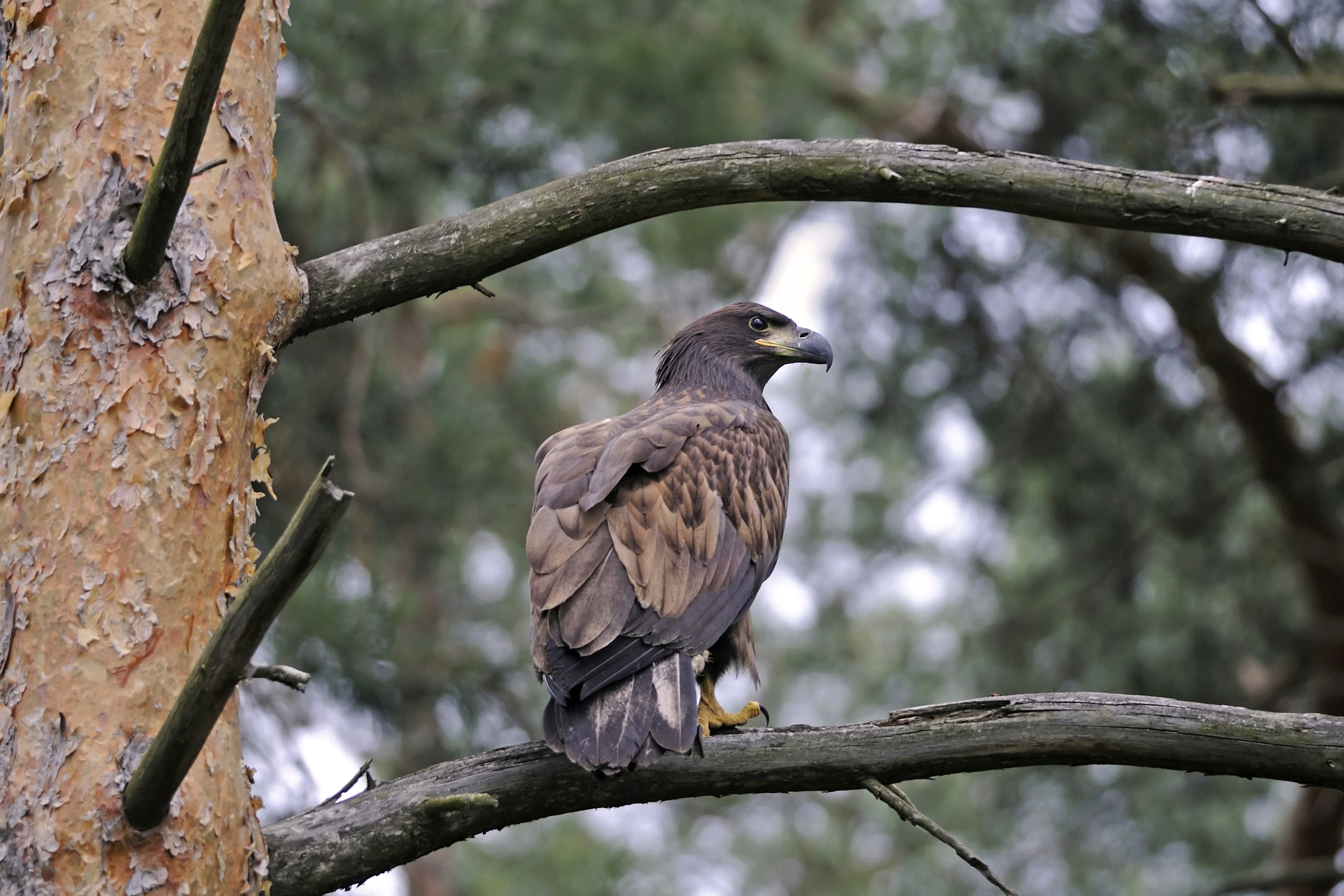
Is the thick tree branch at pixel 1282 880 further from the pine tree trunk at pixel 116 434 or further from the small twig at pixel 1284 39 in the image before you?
the pine tree trunk at pixel 116 434

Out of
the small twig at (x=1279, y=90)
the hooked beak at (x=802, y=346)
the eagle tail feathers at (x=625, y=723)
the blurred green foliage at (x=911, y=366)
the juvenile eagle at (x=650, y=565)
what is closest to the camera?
the eagle tail feathers at (x=625, y=723)

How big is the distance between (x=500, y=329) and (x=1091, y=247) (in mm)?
6932

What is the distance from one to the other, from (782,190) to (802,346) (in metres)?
2.03

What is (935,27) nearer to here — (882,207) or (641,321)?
(882,207)

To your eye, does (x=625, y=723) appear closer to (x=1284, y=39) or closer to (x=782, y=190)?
(x=782, y=190)

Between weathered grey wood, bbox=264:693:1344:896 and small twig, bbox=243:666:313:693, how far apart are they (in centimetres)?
61

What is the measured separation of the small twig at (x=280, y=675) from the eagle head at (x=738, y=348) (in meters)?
2.82

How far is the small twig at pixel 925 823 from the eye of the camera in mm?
2496

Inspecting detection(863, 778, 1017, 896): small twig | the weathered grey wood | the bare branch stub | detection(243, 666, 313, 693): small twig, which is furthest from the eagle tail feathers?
the bare branch stub

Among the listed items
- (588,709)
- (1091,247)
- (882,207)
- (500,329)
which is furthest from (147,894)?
(500,329)

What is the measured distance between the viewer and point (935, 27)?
8.55 metres

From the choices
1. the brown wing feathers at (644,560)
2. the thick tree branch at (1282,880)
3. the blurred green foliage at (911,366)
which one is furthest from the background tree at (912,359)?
the thick tree branch at (1282,880)

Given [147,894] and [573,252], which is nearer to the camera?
[147,894]

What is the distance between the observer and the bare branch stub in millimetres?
2068
